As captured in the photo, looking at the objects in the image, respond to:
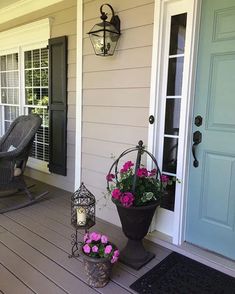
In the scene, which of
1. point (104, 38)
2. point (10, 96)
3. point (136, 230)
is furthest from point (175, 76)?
point (10, 96)

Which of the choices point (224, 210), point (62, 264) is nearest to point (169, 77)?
point (224, 210)

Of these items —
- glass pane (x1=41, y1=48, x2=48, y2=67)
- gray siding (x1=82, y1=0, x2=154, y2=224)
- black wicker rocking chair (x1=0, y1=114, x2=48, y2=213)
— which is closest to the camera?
gray siding (x1=82, y1=0, x2=154, y2=224)

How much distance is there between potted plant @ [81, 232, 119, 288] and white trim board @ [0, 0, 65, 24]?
3009 millimetres

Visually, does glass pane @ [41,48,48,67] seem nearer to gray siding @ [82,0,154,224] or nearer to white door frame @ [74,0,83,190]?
white door frame @ [74,0,83,190]

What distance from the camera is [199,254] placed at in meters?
2.19

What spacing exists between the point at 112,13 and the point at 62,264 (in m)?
2.22

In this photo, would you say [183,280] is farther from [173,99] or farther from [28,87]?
[28,87]

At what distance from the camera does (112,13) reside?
2.58 meters

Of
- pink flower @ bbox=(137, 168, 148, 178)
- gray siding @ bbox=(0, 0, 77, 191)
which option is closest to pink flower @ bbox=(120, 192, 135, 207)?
pink flower @ bbox=(137, 168, 148, 178)

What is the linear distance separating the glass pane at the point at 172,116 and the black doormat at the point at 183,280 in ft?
3.45

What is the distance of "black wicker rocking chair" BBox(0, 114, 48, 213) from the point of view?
3.04m

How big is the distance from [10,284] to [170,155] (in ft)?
5.11

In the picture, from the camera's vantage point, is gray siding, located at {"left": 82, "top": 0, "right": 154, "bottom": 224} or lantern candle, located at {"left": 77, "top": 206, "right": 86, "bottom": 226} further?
gray siding, located at {"left": 82, "top": 0, "right": 154, "bottom": 224}

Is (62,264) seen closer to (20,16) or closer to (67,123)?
(67,123)
